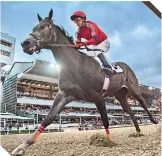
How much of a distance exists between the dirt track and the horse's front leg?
0.04 metres

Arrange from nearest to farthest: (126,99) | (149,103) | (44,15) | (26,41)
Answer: (26,41) → (44,15) → (126,99) → (149,103)

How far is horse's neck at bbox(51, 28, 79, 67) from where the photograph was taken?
95.9 inches

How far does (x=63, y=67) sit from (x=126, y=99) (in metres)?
0.85

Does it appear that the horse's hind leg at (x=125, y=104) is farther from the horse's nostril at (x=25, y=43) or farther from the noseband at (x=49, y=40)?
the horse's nostril at (x=25, y=43)

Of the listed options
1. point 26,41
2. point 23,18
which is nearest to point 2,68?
point 26,41

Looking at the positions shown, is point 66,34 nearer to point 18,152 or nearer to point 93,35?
point 93,35

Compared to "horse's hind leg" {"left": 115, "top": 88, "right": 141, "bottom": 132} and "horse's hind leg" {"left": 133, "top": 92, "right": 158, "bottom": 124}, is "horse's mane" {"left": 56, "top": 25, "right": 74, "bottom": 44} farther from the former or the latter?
"horse's hind leg" {"left": 133, "top": 92, "right": 158, "bottom": 124}

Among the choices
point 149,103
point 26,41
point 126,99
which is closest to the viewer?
point 26,41

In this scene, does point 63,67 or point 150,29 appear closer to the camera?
point 63,67

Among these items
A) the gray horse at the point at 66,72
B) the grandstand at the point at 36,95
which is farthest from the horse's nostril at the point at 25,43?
the grandstand at the point at 36,95

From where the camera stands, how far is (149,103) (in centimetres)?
311

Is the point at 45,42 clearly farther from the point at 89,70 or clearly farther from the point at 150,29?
the point at 150,29

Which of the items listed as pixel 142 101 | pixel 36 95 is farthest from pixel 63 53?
pixel 142 101

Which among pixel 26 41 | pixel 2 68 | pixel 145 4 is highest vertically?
pixel 145 4
